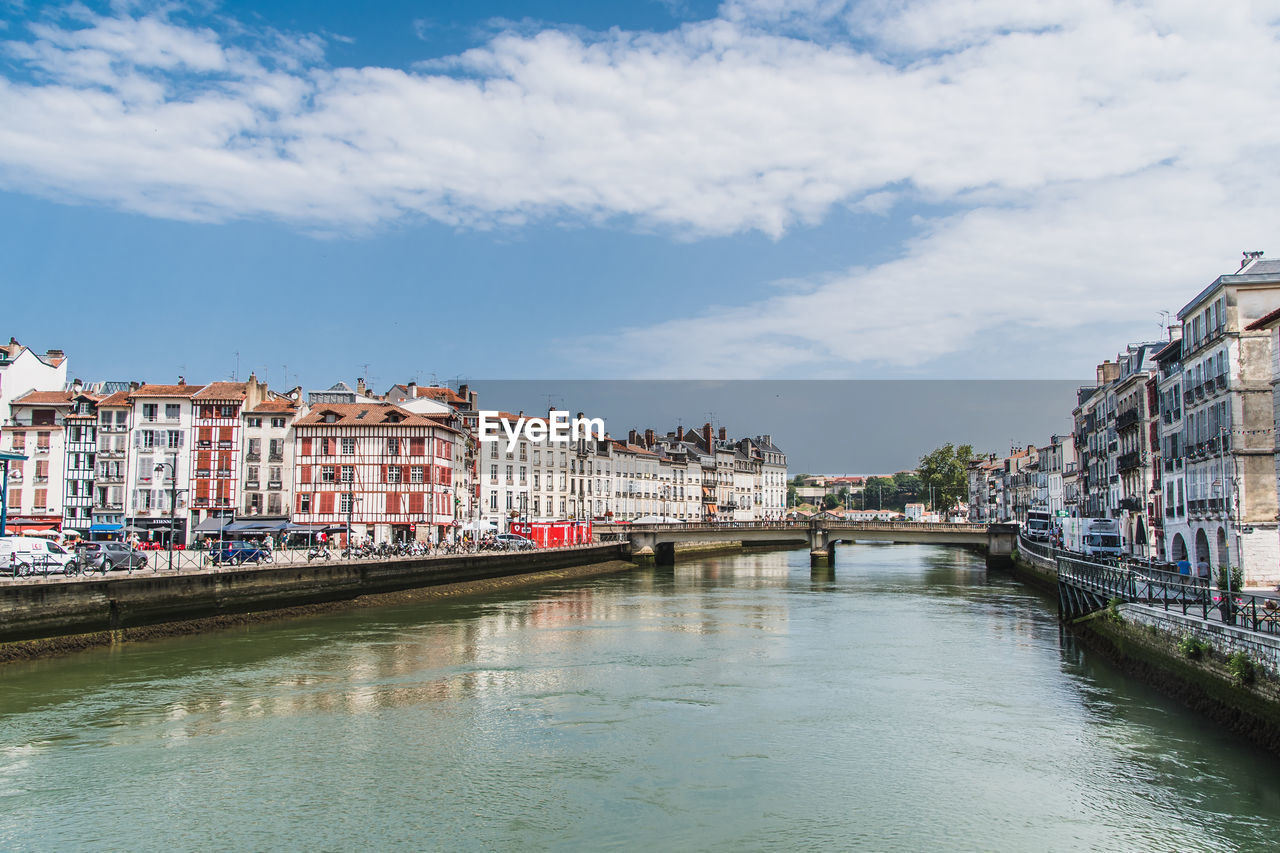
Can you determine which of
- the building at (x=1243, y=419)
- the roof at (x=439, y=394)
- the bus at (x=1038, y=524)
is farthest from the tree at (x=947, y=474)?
the building at (x=1243, y=419)

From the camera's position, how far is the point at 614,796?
14.6 meters

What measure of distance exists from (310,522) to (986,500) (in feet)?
389

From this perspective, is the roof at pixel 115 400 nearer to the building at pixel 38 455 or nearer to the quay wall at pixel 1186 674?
the building at pixel 38 455

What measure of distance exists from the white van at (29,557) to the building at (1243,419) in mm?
37481

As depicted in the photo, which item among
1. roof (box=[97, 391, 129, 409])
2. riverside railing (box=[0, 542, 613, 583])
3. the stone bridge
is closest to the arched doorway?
the stone bridge

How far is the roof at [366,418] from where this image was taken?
58.1 meters

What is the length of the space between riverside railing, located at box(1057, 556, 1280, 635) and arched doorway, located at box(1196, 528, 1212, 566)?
5.82 m

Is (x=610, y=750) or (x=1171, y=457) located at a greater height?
(x=1171, y=457)

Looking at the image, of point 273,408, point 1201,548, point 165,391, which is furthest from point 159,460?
point 1201,548

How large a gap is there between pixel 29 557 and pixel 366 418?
30.3 m

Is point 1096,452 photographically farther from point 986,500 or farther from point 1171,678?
point 986,500

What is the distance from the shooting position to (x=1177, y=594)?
957 inches

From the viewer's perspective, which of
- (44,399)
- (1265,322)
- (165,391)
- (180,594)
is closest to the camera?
(180,594)

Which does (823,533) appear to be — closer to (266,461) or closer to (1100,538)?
(1100,538)
